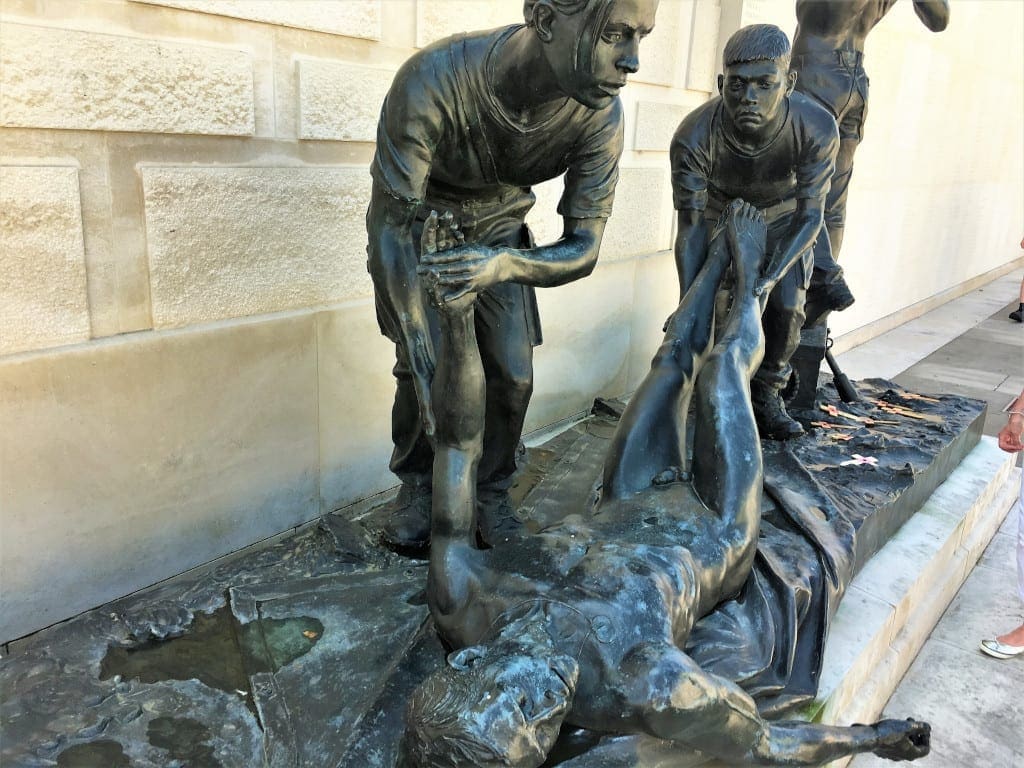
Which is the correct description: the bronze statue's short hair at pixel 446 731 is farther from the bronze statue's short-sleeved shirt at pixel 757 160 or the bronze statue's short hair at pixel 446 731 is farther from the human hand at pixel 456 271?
the bronze statue's short-sleeved shirt at pixel 757 160

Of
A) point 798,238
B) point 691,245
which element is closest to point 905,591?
point 798,238

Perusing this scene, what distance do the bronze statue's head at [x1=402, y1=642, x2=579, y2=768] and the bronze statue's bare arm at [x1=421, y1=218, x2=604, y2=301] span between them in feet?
2.86

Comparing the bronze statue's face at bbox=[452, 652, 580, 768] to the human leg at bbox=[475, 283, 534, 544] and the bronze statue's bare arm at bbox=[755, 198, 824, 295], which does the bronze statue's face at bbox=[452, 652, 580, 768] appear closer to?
the human leg at bbox=[475, 283, 534, 544]

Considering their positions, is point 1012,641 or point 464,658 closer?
point 464,658

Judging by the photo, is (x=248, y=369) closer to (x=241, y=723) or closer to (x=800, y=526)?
(x=241, y=723)

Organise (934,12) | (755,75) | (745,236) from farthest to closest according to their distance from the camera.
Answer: (934,12) → (745,236) → (755,75)

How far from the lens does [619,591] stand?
2121mm

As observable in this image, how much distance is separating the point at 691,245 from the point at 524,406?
1.28 m

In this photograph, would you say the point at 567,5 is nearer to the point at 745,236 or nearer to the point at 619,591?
the point at 619,591

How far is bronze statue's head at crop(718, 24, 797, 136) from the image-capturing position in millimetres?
3229

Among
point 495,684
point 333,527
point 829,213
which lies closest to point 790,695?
point 495,684

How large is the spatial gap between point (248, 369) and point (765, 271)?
2.22 m

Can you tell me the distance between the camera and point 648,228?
5.89 metres

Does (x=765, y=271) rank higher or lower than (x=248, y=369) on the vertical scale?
higher
